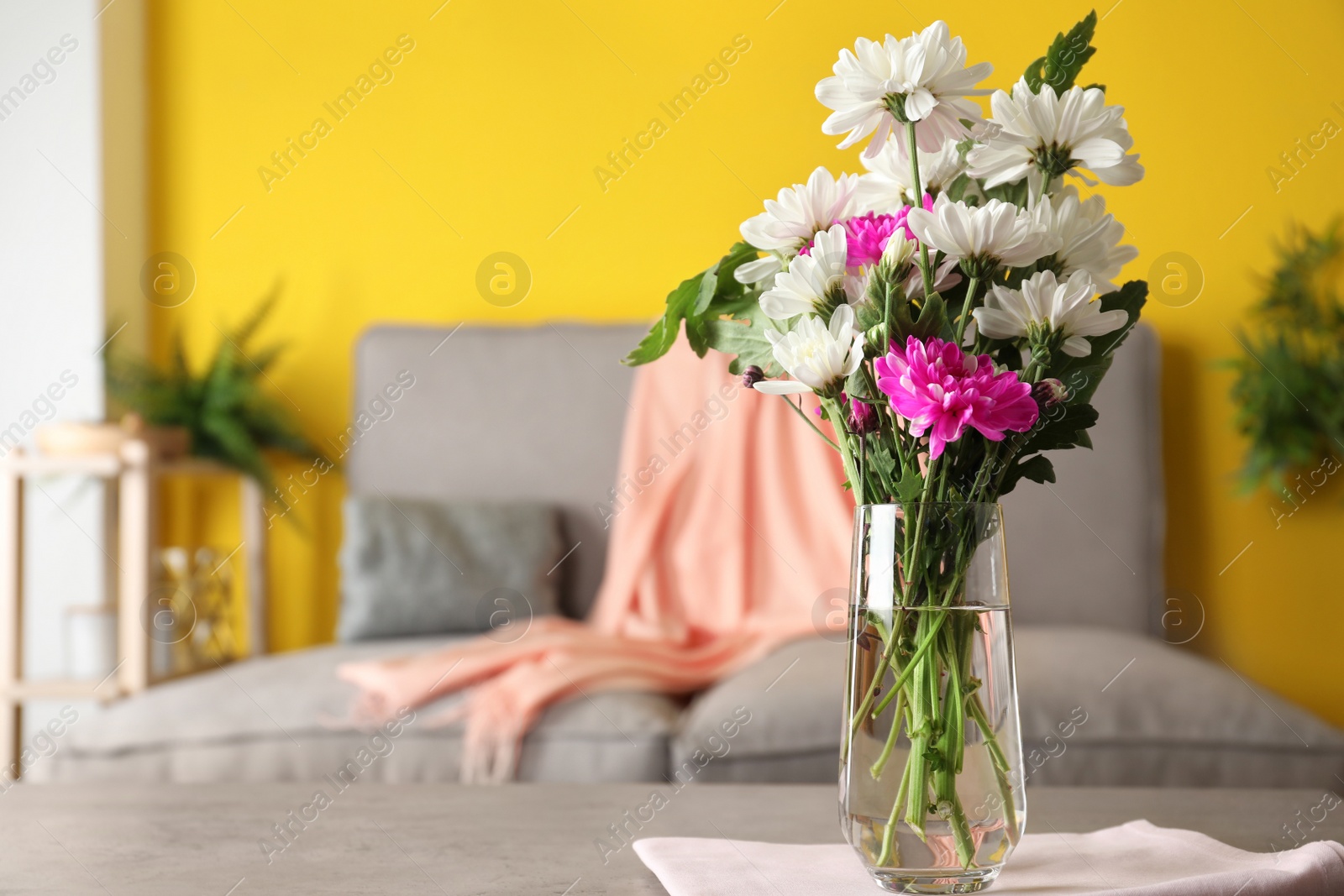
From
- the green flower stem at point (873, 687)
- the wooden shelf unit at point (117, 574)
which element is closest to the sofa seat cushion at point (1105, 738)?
the green flower stem at point (873, 687)

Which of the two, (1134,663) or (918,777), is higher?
(918,777)

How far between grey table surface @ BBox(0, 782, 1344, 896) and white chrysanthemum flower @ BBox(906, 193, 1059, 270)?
0.41 m

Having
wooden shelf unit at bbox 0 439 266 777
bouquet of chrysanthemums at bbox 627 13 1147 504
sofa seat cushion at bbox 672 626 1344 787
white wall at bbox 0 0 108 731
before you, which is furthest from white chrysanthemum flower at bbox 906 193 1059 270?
white wall at bbox 0 0 108 731

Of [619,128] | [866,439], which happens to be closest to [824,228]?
[866,439]

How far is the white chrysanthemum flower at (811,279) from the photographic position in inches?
24.6

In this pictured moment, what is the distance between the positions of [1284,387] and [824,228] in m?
2.07

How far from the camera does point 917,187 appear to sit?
643 mm

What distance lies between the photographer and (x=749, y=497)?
2.24 metres

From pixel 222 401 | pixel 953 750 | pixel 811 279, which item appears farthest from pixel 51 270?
pixel 953 750

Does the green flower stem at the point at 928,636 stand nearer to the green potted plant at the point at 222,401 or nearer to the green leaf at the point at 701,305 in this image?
the green leaf at the point at 701,305

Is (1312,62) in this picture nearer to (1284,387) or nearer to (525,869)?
(1284,387)

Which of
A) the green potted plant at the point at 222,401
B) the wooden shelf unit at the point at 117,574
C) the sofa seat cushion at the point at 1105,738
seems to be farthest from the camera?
the green potted plant at the point at 222,401

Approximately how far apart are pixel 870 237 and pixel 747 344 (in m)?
0.11

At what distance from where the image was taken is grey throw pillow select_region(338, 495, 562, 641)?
2.16 m
